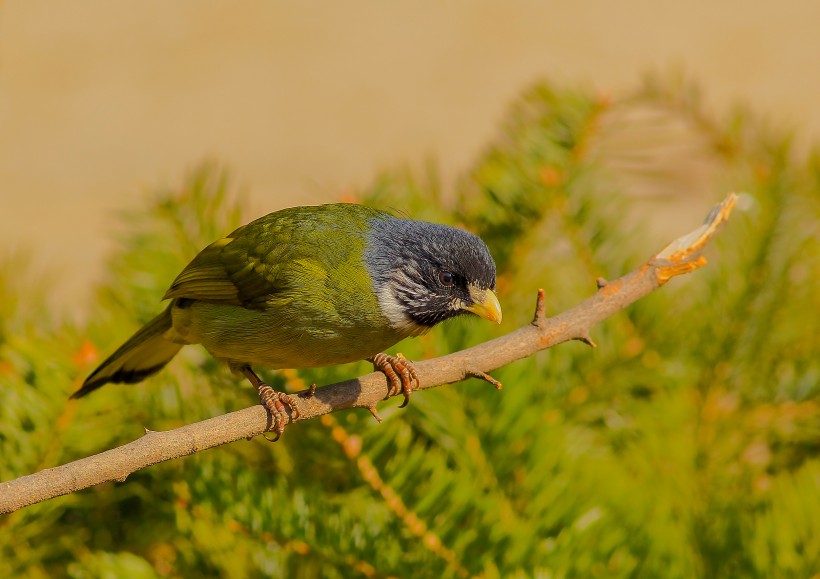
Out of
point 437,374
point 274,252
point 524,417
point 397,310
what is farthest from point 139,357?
point 524,417

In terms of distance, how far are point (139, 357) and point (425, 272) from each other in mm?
856

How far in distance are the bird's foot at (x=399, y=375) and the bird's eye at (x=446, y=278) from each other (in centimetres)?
37

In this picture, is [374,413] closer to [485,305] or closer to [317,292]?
[485,305]

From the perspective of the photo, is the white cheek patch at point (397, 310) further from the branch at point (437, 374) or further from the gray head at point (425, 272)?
the branch at point (437, 374)

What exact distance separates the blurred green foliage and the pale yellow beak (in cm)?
8

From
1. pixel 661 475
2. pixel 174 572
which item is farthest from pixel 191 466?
pixel 661 475

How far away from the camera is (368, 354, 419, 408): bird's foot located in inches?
99.9

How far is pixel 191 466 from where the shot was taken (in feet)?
7.78

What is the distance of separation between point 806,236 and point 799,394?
0.49 meters

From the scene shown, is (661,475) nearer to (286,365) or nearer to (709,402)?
(709,402)

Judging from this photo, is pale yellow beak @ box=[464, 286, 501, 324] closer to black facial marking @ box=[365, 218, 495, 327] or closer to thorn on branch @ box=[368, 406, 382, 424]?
black facial marking @ box=[365, 218, 495, 327]

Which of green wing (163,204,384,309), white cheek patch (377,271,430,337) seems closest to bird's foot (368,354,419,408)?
white cheek patch (377,271,430,337)

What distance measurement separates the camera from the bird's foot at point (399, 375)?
254 cm

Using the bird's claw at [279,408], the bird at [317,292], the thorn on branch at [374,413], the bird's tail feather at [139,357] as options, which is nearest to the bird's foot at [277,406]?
the bird's claw at [279,408]
